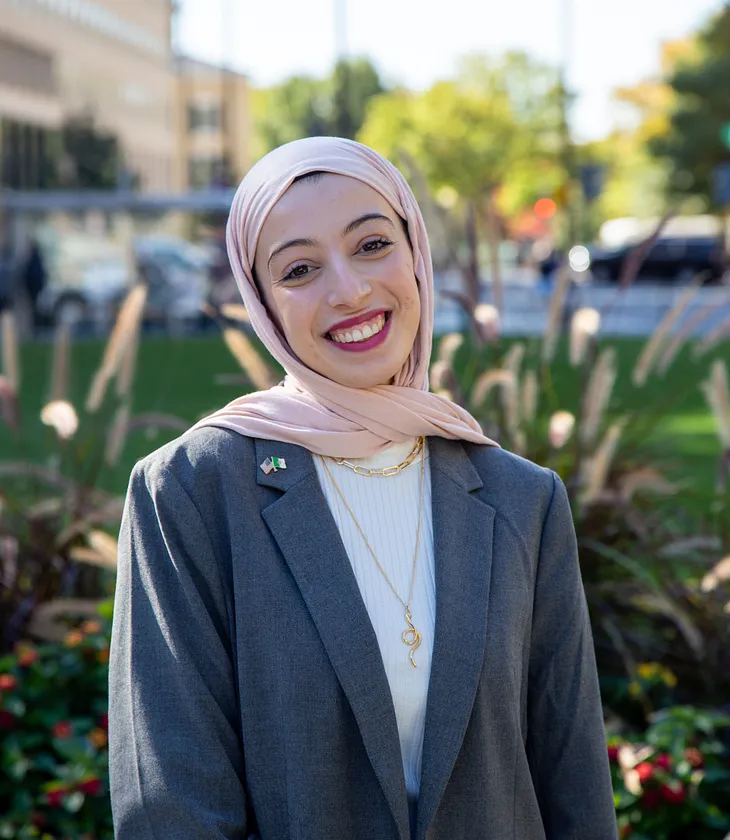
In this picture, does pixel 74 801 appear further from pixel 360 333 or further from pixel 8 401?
pixel 360 333

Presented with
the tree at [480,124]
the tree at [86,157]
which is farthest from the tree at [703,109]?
the tree at [86,157]

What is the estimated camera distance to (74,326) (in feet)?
74.3

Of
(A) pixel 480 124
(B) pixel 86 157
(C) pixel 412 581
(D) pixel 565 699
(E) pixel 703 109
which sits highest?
(A) pixel 480 124

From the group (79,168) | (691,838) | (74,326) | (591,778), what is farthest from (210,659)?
(79,168)

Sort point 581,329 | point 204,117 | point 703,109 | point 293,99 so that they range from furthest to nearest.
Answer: point 293,99 → point 204,117 → point 703,109 → point 581,329


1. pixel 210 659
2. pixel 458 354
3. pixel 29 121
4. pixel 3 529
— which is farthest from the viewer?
pixel 29 121

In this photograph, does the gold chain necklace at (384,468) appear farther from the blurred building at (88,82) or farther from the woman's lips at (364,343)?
the blurred building at (88,82)

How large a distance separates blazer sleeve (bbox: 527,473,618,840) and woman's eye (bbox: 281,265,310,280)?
1.82 ft

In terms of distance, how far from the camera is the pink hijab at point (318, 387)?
207cm

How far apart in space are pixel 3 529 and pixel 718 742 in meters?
2.53

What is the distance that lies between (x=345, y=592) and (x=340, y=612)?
0.11 ft

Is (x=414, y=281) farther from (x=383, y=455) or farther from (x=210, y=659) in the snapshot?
(x=210, y=659)

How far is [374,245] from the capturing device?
6.88ft

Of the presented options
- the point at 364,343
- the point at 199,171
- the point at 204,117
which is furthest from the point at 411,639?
the point at 204,117
